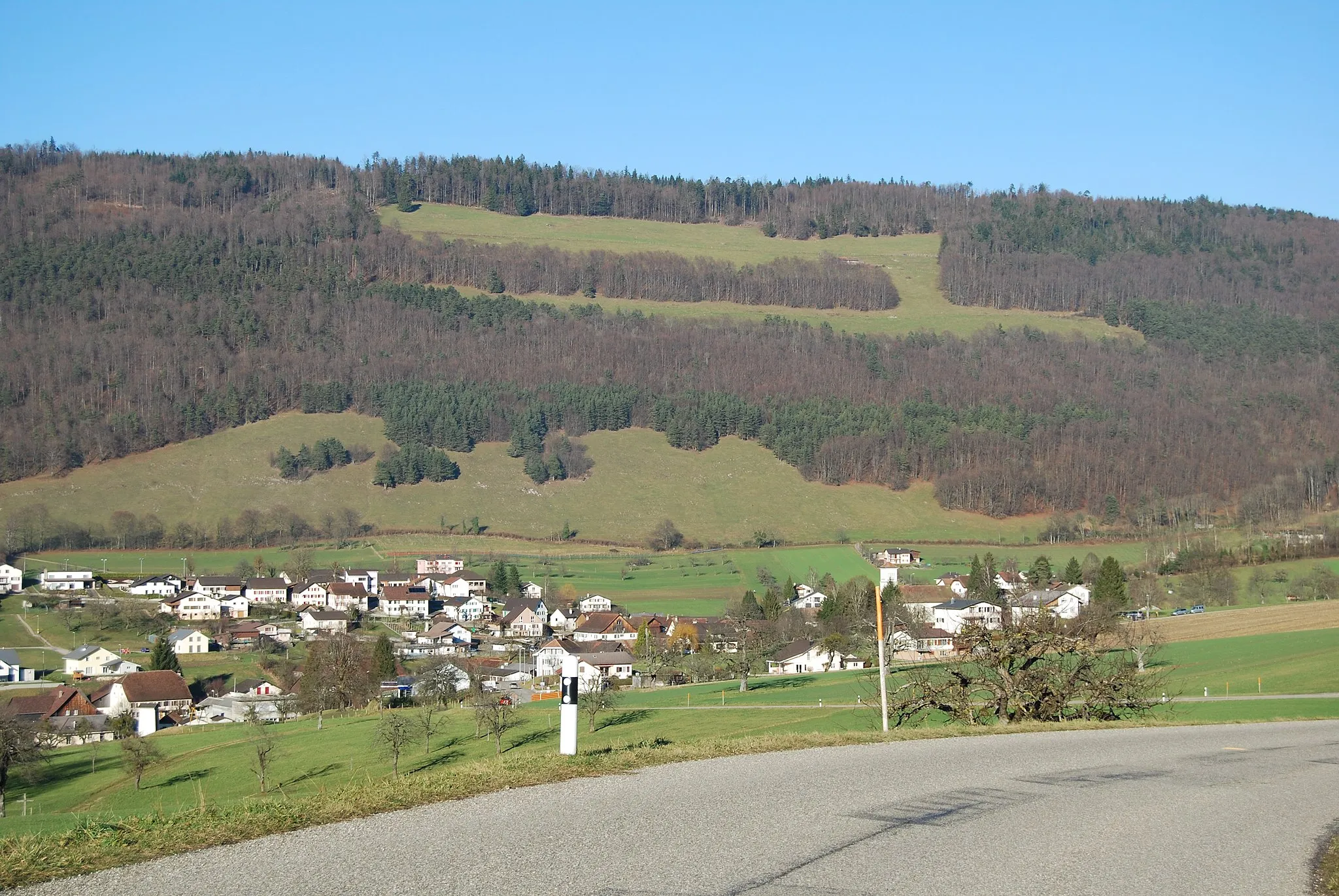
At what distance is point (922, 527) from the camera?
141375mm

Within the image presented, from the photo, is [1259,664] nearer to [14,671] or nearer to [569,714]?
[569,714]

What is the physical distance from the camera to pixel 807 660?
78.4 metres

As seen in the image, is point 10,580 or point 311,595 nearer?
point 10,580

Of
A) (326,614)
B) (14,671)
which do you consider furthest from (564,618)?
(14,671)

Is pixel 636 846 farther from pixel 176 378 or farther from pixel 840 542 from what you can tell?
pixel 176 378

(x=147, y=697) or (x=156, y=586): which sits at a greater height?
(x=156, y=586)

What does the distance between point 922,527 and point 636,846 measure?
13575cm

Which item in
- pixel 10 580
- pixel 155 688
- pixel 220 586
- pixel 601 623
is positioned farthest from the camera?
pixel 220 586

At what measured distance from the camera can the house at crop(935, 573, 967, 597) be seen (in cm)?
10421

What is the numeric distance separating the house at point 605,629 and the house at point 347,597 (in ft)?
69.9

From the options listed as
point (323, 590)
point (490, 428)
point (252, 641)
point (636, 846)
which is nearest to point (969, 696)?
point (636, 846)

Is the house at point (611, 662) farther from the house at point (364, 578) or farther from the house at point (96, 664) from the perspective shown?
the house at point (364, 578)

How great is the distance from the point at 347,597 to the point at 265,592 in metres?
7.30

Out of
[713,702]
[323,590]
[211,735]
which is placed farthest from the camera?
[323,590]
